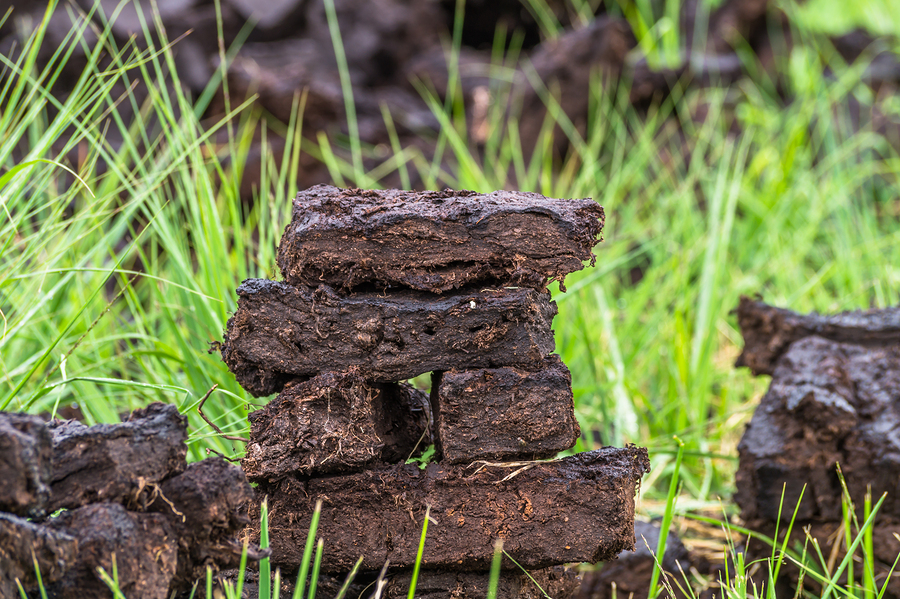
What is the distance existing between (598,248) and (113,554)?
2.84 metres

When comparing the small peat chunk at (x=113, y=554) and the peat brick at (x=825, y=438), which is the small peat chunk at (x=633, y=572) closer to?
the peat brick at (x=825, y=438)

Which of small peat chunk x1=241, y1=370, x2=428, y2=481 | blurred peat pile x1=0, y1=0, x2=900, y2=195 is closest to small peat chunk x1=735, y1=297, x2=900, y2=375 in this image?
small peat chunk x1=241, y1=370, x2=428, y2=481

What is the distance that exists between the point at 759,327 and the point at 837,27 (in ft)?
15.8

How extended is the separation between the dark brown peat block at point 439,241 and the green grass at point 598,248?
38cm

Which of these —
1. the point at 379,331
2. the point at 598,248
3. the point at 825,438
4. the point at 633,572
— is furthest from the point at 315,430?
the point at 598,248

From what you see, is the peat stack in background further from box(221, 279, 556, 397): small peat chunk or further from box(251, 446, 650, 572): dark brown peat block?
box(221, 279, 556, 397): small peat chunk

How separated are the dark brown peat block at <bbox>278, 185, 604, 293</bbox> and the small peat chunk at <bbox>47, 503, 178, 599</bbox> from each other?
477mm

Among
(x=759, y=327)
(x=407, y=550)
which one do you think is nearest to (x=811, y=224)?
(x=759, y=327)

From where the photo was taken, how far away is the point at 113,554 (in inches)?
38.4

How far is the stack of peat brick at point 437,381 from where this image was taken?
4.24 ft

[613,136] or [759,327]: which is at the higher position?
[613,136]

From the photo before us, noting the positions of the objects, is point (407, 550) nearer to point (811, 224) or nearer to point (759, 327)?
point (759, 327)

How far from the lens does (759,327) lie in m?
2.19

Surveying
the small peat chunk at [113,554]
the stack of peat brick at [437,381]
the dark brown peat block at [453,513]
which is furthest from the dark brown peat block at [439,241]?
the small peat chunk at [113,554]
